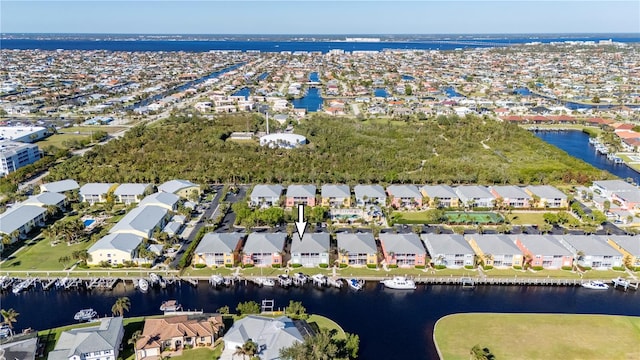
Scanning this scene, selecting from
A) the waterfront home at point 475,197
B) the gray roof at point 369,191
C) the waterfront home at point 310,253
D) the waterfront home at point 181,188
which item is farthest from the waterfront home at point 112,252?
the waterfront home at point 475,197

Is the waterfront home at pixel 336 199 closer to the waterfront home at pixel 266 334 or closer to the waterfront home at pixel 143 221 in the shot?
the waterfront home at pixel 143 221

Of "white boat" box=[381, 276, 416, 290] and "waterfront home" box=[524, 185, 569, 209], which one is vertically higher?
"waterfront home" box=[524, 185, 569, 209]

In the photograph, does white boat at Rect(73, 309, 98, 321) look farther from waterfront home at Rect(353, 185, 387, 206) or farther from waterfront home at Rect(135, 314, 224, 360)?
waterfront home at Rect(353, 185, 387, 206)

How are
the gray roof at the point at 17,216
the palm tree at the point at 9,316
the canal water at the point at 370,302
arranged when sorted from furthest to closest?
the gray roof at the point at 17,216, the canal water at the point at 370,302, the palm tree at the point at 9,316

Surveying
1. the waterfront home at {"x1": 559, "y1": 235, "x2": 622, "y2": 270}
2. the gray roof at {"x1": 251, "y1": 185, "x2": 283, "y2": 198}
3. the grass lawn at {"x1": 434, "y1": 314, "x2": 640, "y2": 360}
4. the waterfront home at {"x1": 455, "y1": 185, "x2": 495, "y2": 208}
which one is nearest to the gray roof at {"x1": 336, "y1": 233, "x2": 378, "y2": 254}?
the grass lawn at {"x1": 434, "y1": 314, "x2": 640, "y2": 360}

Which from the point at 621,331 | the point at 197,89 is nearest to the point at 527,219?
the point at 621,331
